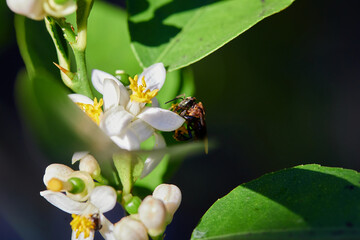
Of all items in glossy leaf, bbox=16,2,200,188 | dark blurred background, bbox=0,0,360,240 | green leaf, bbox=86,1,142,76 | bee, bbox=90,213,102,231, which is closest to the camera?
glossy leaf, bbox=16,2,200,188

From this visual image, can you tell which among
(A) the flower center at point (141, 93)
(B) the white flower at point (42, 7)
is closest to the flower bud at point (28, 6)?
(B) the white flower at point (42, 7)

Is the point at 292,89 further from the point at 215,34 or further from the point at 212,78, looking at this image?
the point at 215,34

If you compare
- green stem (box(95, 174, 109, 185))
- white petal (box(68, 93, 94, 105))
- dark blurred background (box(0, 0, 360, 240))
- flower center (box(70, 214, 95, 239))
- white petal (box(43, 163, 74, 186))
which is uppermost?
white petal (box(68, 93, 94, 105))

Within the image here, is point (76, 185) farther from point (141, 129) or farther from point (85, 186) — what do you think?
point (141, 129)

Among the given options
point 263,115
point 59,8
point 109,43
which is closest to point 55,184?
point 59,8

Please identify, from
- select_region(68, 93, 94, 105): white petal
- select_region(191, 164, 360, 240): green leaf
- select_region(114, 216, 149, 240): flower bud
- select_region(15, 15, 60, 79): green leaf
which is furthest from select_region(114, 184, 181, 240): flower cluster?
select_region(15, 15, 60, 79): green leaf

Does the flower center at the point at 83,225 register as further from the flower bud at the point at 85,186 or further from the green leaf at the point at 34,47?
the green leaf at the point at 34,47

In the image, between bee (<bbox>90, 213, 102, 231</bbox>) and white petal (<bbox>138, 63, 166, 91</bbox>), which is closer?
bee (<bbox>90, 213, 102, 231</bbox>)

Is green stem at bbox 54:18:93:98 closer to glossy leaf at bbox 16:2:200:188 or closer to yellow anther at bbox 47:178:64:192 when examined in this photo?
glossy leaf at bbox 16:2:200:188
